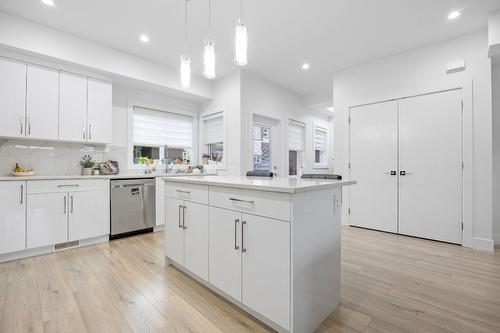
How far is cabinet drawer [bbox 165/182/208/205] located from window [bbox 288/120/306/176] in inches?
137

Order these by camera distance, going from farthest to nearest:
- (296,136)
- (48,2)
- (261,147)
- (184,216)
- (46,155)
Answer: (296,136), (261,147), (46,155), (48,2), (184,216)

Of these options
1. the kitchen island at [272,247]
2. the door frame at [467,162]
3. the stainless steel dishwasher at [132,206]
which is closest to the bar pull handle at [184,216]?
the kitchen island at [272,247]

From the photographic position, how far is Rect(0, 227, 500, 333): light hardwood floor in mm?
1475

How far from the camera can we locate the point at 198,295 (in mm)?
1815

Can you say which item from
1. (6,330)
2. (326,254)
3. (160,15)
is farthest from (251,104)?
(6,330)

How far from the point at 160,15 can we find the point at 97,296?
2931 mm

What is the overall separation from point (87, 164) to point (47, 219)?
0.95 metres

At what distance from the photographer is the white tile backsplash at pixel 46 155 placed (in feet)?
9.41

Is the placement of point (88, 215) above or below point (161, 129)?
below

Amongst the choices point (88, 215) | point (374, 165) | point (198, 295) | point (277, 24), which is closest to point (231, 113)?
point (277, 24)

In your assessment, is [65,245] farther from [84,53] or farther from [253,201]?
[253,201]

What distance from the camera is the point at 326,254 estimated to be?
153 centimetres

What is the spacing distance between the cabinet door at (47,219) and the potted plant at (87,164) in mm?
566

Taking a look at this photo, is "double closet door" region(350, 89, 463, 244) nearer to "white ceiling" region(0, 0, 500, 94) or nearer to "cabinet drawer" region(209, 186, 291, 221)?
"white ceiling" region(0, 0, 500, 94)
